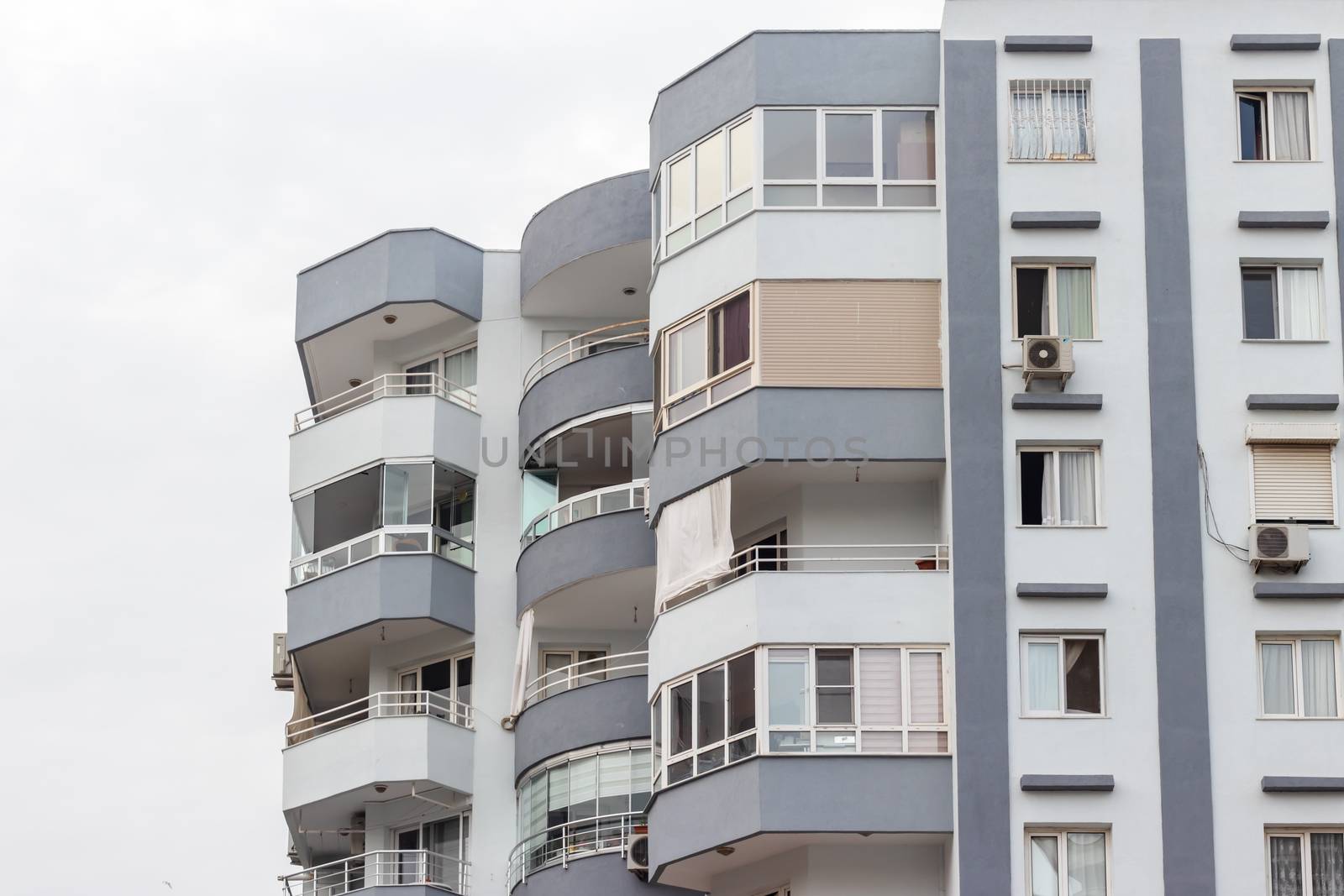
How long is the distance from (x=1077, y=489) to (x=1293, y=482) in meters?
3.23

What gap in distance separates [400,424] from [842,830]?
14.5m

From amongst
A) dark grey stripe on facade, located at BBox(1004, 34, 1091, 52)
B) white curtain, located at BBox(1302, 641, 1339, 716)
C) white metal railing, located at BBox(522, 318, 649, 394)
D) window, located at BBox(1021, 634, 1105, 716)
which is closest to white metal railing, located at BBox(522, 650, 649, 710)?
white metal railing, located at BBox(522, 318, 649, 394)

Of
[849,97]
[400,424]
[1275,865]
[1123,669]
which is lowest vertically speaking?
[1275,865]

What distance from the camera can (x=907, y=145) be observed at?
39406mm

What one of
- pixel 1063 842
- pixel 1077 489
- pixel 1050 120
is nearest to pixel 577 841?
pixel 1063 842

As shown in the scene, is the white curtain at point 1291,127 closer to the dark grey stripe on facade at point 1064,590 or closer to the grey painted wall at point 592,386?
the dark grey stripe on facade at point 1064,590

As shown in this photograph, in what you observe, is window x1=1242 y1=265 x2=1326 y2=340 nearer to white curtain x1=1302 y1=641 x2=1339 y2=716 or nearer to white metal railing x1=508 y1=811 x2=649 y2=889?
white curtain x1=1302 y1=641 x2=1339 y2=716

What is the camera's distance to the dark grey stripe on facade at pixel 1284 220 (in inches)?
1491

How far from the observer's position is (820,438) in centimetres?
3791

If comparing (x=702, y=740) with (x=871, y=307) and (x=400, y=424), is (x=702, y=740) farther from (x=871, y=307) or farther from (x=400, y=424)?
(x=400, y=424)

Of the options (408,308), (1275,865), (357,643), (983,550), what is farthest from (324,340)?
(1275,865)

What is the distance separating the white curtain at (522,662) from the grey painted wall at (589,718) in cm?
80

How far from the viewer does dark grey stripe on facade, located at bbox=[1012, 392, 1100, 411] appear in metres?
37.0

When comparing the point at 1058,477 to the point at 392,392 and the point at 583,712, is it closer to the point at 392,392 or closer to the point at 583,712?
the point at 583,712
